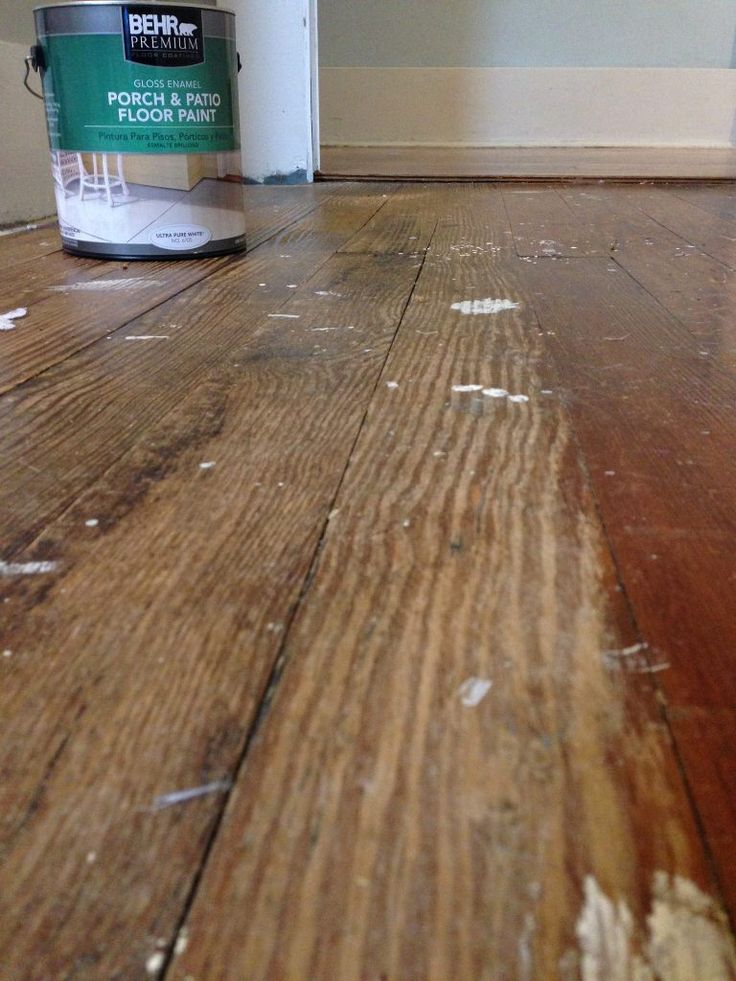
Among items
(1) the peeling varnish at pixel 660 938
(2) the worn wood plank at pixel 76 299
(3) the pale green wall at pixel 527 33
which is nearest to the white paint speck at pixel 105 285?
(2) the worn wood plank at pixel 76 299

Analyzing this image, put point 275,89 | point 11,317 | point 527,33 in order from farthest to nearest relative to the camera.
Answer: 1. point 527,33
2. point 275,89
3. point 11,317

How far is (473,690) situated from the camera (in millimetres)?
346

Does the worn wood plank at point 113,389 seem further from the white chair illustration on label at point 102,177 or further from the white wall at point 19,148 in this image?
the white wall at point 19,148

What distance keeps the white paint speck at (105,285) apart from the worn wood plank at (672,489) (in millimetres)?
472

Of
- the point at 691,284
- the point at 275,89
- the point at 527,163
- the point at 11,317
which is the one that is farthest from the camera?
the point at 527,163

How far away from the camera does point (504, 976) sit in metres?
0.24

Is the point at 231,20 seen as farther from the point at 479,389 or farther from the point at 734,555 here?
the point at 734,555

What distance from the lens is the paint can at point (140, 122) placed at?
1.08 metres

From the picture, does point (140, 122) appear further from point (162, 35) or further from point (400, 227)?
point (400, 227)

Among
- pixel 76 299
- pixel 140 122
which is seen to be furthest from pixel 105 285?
pixel 140 122

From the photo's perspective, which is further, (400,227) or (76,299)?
(400,227)

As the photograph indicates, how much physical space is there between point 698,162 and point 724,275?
2.48 m

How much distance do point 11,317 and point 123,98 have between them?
368 millimetres

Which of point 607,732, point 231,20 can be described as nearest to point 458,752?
point 607,732
